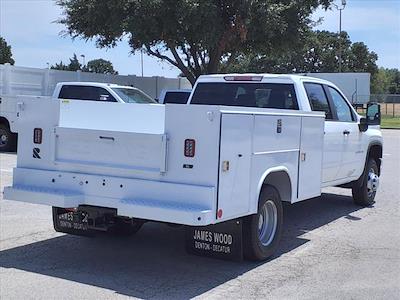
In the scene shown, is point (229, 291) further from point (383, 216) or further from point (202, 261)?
point (383, 216)

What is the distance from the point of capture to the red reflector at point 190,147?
552cm

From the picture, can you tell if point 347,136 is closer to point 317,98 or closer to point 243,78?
point 317,98

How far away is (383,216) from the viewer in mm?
9391

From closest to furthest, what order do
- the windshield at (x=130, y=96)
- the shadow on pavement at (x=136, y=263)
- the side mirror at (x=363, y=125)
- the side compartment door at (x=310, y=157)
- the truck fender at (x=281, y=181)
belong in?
the shadow on pavement at (x=136, y=263), the truck fender at (x=281, y=181), the side compartment door at (x=310, y=157), the side mirror at (x=363, y=125), the windshield at (x=130, y=96)

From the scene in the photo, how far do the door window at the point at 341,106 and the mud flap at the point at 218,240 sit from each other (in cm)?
370

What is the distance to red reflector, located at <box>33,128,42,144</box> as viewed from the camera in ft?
20.8

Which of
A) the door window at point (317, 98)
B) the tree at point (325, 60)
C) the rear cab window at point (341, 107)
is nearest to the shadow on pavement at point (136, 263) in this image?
the door window at point (317, 98)

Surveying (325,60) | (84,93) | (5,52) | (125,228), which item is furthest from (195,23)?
(5,52)

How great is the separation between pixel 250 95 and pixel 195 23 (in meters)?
18.8

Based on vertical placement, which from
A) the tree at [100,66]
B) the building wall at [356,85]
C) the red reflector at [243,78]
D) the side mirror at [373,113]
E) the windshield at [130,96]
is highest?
the tree at [100,66]

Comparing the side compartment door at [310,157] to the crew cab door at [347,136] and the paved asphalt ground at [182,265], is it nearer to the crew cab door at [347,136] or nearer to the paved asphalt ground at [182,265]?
the paved asphalt ground at [182,265]

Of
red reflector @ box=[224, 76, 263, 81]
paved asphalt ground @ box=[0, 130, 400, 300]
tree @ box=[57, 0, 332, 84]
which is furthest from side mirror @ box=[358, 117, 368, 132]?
tree @ box=[57, 0, 332, 84]

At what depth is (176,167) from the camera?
562 cm

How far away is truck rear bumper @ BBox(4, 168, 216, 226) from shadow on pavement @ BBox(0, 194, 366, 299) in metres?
0.68
